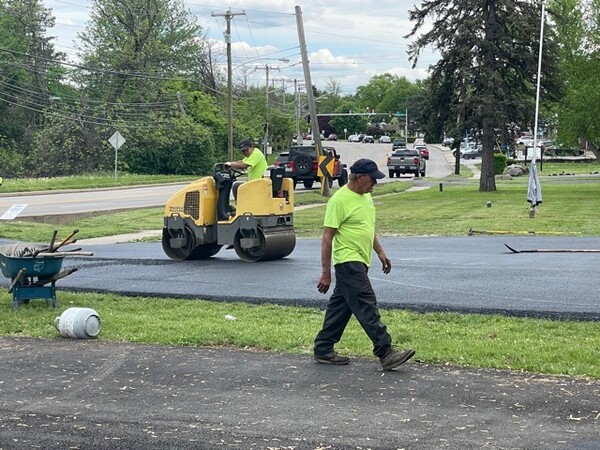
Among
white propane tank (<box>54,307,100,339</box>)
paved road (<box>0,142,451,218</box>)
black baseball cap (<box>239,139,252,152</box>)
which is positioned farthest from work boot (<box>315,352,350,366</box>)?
paved road (<box>0,142,451,218</box>)

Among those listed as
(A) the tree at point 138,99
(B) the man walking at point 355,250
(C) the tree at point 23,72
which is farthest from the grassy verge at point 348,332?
(C) the tree at point 23,72

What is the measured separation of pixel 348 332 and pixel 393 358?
1887 millimetres

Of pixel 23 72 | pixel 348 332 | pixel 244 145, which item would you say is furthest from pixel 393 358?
pixel 23 72

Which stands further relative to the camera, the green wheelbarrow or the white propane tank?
the green wheelbarrow

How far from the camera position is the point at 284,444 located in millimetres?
5570

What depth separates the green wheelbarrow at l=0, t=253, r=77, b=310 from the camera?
409 inches

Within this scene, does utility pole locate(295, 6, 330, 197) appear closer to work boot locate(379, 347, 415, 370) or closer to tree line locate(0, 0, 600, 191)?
tree line locate(0, 0, 600, 191)

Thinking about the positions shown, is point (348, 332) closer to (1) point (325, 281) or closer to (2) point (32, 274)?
(1) point (325, 281)

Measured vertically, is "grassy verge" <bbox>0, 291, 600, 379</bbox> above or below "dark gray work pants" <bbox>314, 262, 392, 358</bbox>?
below

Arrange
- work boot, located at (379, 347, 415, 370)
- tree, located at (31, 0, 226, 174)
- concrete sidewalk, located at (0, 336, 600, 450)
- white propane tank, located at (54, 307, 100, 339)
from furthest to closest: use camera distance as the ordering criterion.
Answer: tree, located at (31, 0, 226, 174) < white propane tank, located at (54, 307, 100, 339) < work boot, located at (379, 347, 415, 370) < concrete sidewalk, located at (0, 336, 600, 450)

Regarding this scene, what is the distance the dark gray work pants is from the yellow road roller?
6975mm

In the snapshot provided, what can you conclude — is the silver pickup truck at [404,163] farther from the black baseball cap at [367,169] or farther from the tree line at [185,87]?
the black baseball cap at [367,169]

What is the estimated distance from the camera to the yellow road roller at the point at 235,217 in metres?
14.7

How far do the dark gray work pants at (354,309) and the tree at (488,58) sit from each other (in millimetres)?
27693
